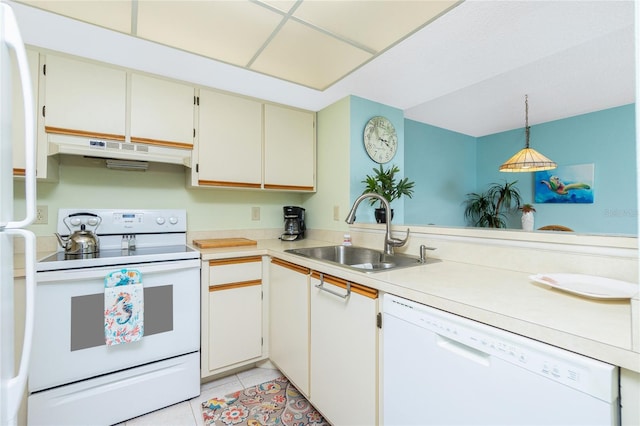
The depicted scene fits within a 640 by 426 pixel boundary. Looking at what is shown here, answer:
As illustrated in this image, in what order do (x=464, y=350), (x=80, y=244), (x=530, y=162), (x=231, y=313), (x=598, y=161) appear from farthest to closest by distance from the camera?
1. (x=598, y=161)
2. (x=530, y=162)
3. (x=231, y=313)
4. (x=80, y=244)
5. (x=464, y=350)

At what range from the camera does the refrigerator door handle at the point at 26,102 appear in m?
0.63

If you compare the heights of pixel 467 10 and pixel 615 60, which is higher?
pixel 615 60

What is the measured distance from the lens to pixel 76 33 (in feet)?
4.63

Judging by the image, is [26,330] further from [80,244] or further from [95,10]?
[95,10]

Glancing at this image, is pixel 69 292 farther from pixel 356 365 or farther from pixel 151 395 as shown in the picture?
pixel 356 365

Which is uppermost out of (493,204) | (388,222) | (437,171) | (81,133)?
(437,171)

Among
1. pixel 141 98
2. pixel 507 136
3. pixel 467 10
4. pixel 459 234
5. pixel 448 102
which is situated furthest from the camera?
pixel 507 136

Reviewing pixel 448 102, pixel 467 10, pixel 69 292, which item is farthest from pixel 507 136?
pixel 69 292

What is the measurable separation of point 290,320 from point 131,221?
1338mm

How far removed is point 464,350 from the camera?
794 millimetres

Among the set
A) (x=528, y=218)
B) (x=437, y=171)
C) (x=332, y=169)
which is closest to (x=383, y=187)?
(x=332, y=169)

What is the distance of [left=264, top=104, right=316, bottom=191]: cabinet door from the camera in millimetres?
2238

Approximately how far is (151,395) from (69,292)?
0.74m

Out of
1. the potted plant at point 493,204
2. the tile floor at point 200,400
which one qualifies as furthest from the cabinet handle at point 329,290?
the potted plant at point 493,204
